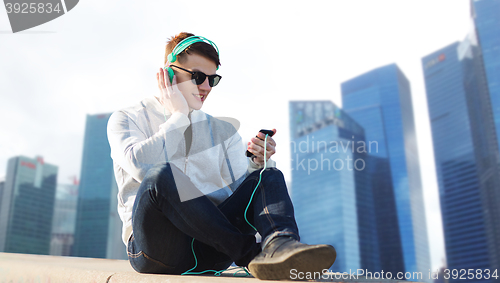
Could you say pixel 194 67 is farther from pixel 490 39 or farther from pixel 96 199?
pixel 490 39

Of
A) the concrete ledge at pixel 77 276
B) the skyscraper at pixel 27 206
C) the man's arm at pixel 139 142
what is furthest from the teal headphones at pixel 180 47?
the skyscraper at pixel 27 206

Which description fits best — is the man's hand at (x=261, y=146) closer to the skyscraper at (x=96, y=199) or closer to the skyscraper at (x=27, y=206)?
the skyscraper at (x=96, y=199)

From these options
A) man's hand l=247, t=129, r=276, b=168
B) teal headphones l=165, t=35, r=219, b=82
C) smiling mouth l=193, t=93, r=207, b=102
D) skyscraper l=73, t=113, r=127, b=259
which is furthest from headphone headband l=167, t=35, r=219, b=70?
skyscraper l=73, t=113, r=127, b=259

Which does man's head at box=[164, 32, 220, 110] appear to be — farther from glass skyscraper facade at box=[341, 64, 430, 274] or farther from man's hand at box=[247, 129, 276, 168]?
glass skyscraper facade at box=[341, 64, 430, 274]

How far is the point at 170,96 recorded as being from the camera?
2252 millimetres

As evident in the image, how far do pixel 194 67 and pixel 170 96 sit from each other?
294 mm

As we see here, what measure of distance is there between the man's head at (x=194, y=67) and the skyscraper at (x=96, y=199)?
88.9 meters

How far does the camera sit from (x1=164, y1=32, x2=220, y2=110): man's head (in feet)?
7.82

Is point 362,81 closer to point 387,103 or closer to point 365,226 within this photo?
point 387,103

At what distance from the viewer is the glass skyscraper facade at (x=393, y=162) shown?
94.3 metres

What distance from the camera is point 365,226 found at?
91.1 metres

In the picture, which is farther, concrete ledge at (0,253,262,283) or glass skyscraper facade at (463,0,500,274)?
glass skyscraper facade at (463,0,500,274)

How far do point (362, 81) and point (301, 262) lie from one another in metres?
121

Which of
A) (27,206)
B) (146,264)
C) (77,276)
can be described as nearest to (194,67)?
(146,264)
